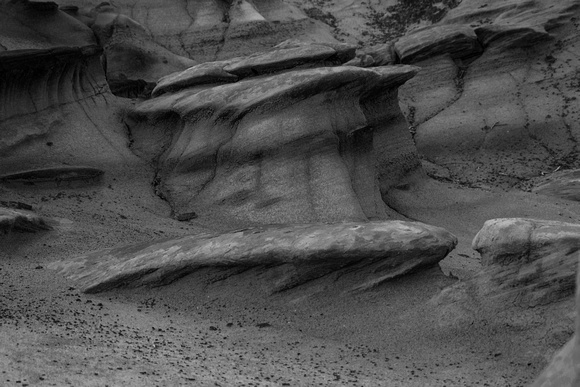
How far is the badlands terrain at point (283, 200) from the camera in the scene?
11.6 metres

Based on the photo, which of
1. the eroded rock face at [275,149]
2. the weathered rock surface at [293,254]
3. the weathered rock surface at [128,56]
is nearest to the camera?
the weathered rock surface at [293,254]

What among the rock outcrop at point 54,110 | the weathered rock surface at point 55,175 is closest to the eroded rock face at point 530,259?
the weathered rock surface at point 55,175

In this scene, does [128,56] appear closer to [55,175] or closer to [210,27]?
[210,27]

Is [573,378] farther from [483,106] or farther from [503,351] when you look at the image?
[483,106]

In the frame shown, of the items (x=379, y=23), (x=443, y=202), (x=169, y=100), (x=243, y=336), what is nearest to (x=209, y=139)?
(x=169, y=100)

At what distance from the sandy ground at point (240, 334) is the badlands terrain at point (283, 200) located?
40 millimetres

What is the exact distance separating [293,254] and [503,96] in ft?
57.3

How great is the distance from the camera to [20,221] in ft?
51.5

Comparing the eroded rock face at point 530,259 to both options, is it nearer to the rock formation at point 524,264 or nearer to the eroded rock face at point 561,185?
the rock formation at point 524,264

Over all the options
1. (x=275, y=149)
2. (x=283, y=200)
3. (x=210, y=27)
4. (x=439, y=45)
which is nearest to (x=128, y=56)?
(x=210, y=27)

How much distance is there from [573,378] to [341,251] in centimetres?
928

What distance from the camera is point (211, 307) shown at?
13.6m

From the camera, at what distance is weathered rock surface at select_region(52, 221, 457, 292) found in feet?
43.6

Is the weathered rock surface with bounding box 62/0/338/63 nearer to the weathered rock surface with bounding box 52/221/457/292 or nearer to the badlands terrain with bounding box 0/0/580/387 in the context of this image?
the badlands terrain with bounding box 0/0/580/387
